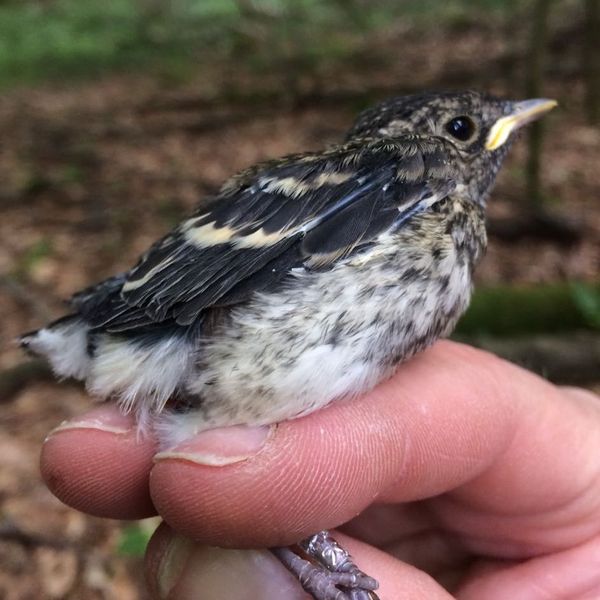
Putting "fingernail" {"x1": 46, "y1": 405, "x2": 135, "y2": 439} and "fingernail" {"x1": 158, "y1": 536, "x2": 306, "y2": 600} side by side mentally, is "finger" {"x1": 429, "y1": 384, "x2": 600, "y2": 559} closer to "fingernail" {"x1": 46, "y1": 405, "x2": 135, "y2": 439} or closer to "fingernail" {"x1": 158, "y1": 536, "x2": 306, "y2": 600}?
"fingernail" {"x1": 158, "y1": 536, "x2": 306, "y2": 600}

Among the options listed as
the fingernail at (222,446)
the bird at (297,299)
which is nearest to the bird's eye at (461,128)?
the bird at (297,299)

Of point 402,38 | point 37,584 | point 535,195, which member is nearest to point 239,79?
point 402,38

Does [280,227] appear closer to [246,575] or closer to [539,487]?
[246,575]

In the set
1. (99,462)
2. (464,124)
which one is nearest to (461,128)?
(464,124)

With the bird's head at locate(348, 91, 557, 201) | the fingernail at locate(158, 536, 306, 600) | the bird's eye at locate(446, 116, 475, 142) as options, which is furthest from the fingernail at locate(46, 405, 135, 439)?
the bird's eye at locate(446, 116, 475, 142)

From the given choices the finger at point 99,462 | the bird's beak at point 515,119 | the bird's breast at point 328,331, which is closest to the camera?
the bird's breast at point 328,331

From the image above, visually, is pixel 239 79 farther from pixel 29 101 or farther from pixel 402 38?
pixel 402 38

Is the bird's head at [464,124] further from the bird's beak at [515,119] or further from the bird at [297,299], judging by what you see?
the bird at [297,299]
